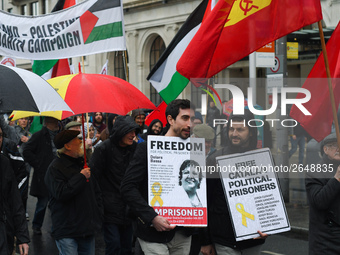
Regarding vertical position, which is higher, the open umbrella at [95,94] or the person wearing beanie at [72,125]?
the open umbrella at [95,94]

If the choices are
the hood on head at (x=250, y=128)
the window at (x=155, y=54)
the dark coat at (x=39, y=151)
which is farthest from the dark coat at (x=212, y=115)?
the window at (x=155, y=54)

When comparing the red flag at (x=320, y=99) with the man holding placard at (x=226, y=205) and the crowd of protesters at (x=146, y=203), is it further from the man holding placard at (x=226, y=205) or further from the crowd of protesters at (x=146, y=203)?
the man holding placard at (x=226, y=205)

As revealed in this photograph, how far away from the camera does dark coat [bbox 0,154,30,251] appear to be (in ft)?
14.4

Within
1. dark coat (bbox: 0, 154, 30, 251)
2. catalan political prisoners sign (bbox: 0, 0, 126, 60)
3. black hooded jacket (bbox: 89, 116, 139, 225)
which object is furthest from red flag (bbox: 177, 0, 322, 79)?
catalan political prisoners sign (bbox: 0, 0, 126, 60)

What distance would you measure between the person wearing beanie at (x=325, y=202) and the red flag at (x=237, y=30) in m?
0.90

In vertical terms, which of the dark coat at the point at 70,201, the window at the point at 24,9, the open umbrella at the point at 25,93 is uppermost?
the window at the point at 24,9

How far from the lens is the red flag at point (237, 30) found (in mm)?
3879

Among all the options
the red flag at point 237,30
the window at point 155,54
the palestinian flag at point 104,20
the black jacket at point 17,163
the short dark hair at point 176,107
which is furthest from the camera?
the window at point 155,54

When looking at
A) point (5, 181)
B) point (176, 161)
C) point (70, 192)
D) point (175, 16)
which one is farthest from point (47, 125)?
point (175, 16)

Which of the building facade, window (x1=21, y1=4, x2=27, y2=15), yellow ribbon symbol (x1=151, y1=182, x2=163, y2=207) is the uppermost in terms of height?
window (x1=21, y1=4, x2=27, y2=15)

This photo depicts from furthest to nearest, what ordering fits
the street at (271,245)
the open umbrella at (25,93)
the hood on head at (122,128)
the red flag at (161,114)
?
the red flag at (161,114) < the street at (271,245) < the hood on head at (122,128) < the open umbrella at (25,93)

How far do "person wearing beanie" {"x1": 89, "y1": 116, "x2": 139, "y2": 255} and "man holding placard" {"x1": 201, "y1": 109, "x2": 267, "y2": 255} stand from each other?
79.1 inches

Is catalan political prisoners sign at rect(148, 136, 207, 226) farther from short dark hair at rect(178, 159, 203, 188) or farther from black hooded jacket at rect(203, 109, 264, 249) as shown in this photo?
black hooded jacket at rect(203, 109, 264, 249)

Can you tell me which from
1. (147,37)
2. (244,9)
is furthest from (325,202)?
(147,37)
